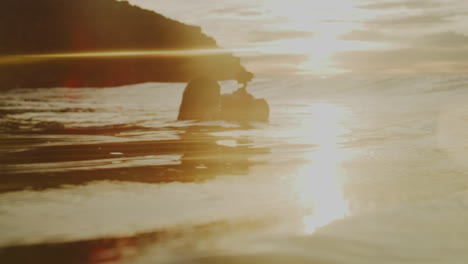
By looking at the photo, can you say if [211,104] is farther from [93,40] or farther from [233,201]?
[93,40]

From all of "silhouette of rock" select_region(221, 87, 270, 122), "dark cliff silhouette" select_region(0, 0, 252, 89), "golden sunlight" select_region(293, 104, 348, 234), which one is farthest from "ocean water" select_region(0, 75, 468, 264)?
"dark cliff silhouette" select_region(0, 0, 252, 89)

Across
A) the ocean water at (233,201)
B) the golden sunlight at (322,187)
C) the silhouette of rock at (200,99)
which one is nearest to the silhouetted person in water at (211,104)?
the silhouette of rock at (200,99)

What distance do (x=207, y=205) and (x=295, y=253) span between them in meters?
1.11

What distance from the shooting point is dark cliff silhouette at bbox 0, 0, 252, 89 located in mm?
45688

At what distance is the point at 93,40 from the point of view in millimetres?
49031

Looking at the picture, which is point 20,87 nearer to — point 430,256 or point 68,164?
point 68,164

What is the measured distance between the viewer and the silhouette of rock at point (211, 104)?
1147 cm

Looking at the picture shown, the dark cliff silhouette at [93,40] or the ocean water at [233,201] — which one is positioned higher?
the dark cliff silhouette at [93,40]

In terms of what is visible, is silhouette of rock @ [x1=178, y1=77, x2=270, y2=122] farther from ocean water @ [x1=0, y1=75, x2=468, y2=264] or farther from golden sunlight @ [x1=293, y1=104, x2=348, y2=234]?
golden sunlight @ [x1=293, y1=104, x2=348, y2=234]

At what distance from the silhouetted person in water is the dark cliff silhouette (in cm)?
3272

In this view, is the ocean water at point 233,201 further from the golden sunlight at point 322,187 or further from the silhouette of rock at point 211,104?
the silhouette of rock at point 211,104

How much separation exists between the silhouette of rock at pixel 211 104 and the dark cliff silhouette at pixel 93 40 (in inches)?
1288

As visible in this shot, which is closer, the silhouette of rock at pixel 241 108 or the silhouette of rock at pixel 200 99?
the silhouette of rock at pixel 241 108

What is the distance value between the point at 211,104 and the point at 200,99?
0.27m
